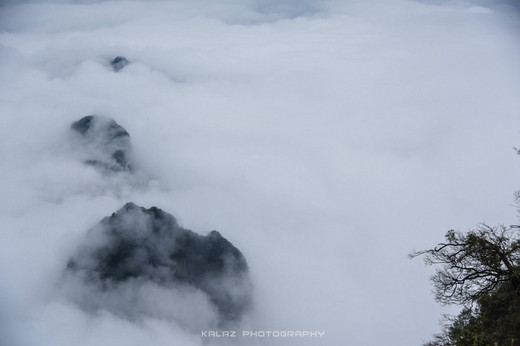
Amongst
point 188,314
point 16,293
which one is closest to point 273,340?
point 188,314

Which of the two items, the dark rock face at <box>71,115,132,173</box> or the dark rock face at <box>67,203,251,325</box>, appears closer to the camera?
the dark rock face at <box>67,203,251,325</box>

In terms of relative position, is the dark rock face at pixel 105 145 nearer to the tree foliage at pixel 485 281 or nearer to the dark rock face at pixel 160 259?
the dark rock face at pixel 160 259

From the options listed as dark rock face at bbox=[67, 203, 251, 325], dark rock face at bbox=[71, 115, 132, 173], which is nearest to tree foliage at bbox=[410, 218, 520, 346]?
dark rock face at bbox=[67, 203, 251, 325]

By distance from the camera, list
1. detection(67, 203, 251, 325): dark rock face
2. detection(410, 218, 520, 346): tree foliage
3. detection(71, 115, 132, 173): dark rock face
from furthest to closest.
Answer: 1. detection(71, 115, 132, 173): dark rock face
2. detection(67, 203, 251, 325): dark rock face
3. detection(410, 218, 520, 346): tree foliage

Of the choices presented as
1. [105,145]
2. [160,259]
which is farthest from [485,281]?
[105,145]

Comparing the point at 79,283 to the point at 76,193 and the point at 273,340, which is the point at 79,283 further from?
the point at 76,193

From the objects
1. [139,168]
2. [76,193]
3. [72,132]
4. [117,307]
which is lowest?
[117,307]

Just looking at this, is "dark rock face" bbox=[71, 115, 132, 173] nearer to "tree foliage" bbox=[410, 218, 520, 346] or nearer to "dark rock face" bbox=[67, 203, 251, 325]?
"dark rock face" bbox=[67, 203, 251, 325]

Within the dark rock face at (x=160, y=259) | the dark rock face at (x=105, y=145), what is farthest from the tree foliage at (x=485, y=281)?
the dark rock face at (x=105, y=145)
